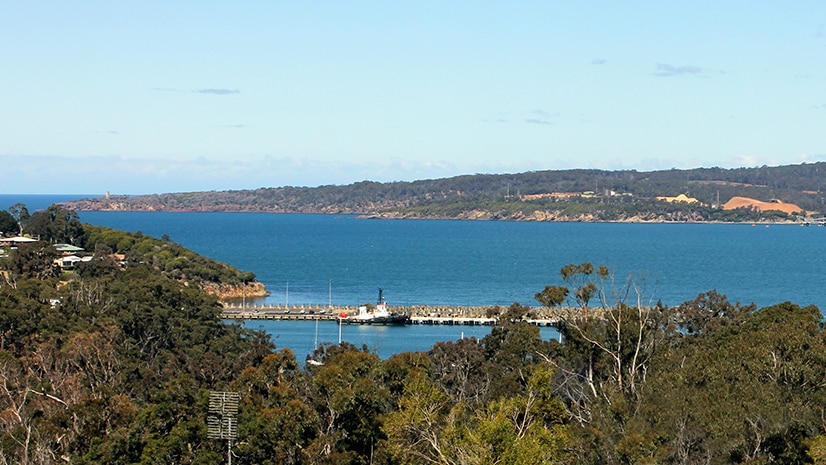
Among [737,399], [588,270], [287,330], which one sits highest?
[588,270]

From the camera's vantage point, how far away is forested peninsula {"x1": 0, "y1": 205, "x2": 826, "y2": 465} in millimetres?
20984

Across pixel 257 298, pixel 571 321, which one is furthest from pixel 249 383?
pixel 257 298

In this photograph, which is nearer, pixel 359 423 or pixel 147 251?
pixel 359 423

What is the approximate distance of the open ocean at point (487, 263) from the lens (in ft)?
284

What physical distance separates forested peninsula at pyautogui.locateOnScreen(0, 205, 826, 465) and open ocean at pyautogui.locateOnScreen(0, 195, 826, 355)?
16221mm

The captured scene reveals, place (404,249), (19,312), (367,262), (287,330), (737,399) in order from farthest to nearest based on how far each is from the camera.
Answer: (404,249), (367,262), (287,330), (19,312), (737,399)

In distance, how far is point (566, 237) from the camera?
178 meters

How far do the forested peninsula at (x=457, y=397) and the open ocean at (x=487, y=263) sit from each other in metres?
16.2

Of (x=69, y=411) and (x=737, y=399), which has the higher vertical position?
(x=737, y=399)

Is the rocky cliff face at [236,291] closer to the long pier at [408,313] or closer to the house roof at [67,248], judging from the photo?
the long pier at [408,313]

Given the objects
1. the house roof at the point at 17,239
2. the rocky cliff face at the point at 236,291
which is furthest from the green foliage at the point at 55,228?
the rocky cliff face at the point at 236,291

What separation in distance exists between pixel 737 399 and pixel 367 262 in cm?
9980

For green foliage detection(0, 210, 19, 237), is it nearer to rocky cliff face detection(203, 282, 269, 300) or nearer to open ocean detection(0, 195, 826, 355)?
rocky cliff face detection(203, 282, 269, 300)

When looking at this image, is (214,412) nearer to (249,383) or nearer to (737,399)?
(249,383)
